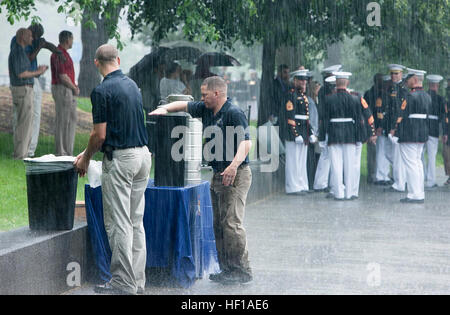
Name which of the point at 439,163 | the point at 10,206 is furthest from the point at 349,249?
the point at 439,163

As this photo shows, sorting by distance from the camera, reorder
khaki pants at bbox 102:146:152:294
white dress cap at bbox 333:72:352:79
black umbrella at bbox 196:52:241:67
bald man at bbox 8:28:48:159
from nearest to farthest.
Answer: khaki pants at bbox 102:146:152:294 < bald man at bbox 8:28:48:159 < white dress cap at bbox 333:72:352:79 < black umbrella at bbox 196:52:241:67

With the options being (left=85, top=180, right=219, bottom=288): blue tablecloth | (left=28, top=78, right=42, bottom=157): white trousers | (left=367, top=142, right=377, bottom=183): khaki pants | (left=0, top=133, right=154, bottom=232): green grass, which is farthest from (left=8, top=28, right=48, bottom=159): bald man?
(left=367, top=142, right=377, bottom=183): khaki pants

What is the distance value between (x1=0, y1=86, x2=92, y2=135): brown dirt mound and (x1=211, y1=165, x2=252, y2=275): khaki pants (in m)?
9.64

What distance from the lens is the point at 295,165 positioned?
1599cm

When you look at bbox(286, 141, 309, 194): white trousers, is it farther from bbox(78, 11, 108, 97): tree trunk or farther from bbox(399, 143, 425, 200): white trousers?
bbox(78, 11, 108, 97): tree trunk

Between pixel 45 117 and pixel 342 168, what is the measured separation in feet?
23.4

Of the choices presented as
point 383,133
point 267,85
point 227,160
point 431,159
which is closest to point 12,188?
point 227,160

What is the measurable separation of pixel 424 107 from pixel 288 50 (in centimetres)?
546

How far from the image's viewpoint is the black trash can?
23.6ft

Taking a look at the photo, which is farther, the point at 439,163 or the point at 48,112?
the point at 439,163

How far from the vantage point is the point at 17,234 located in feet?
23.2

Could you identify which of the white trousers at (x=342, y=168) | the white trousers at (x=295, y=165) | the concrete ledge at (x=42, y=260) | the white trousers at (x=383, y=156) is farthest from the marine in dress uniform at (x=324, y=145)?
the concrete ledge at (x=42, y=260)

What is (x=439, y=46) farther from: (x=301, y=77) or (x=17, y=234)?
(x=17, y=234)

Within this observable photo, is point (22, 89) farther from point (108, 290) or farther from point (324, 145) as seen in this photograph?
point (108, 290)
